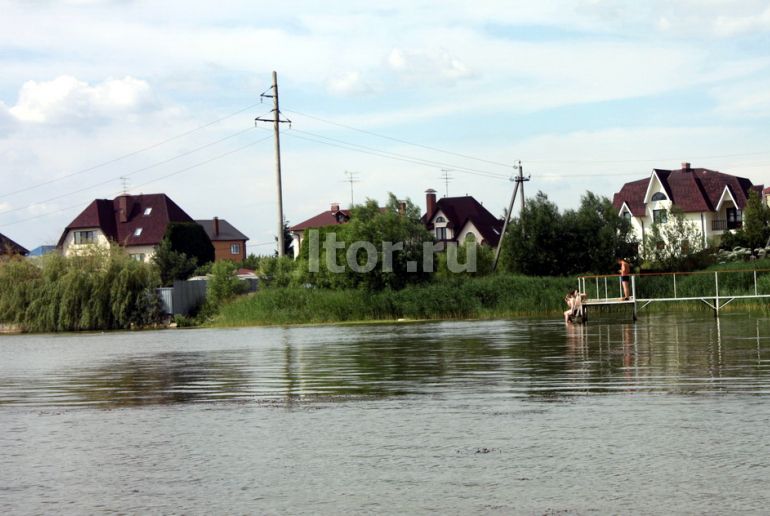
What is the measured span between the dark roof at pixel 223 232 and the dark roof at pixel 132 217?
11965 mm

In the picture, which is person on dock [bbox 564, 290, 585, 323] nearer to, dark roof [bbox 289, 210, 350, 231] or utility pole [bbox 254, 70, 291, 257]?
utility pole [bbox 254, 70, 291, 257]

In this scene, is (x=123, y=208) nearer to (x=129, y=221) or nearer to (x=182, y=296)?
(x=129, y=221)

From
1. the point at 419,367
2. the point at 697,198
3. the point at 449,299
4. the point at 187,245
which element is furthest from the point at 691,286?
the point at 187,245

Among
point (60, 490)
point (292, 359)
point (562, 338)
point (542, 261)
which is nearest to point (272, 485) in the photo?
point (60, 490)

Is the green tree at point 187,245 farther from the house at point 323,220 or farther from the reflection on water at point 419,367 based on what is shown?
the reflection on water at point 419,367

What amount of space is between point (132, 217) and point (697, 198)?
5528 centimetres

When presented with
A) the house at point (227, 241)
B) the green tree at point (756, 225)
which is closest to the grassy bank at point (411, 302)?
the green tree at point (756, 225)

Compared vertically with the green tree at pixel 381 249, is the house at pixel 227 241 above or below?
above

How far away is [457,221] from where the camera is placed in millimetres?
102188

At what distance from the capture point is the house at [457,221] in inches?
3981

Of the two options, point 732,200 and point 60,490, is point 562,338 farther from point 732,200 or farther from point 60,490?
point 732,200

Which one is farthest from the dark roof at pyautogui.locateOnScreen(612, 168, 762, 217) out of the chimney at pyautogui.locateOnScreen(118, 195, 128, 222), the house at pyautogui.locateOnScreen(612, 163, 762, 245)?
the chimney at pyautogui.locateOnScreen(118, 195, 128, 222)

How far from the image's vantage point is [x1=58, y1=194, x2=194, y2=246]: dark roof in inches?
4006

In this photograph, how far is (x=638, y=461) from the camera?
913cm
